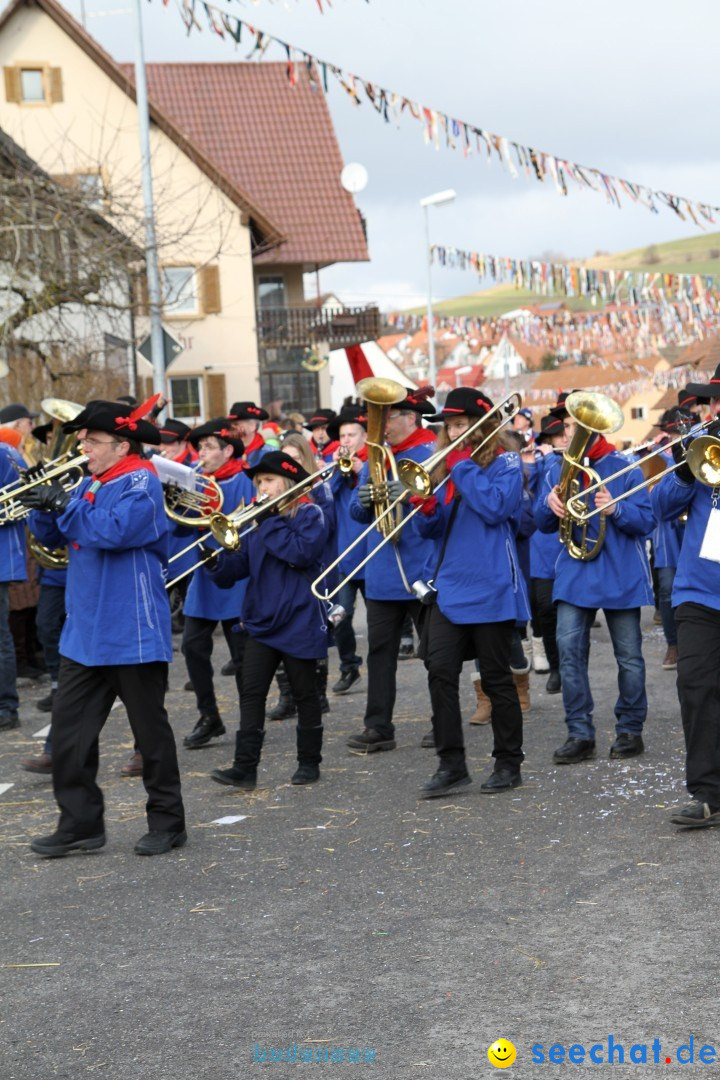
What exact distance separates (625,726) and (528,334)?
29.2 metres

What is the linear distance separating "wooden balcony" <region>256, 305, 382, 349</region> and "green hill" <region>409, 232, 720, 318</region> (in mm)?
22971

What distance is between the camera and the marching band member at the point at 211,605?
945cm

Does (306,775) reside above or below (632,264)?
below

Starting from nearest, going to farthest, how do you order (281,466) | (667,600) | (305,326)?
(281,466), (667,600), (305,326)

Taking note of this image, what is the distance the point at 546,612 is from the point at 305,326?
3240 cm

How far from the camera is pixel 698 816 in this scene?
6.73m

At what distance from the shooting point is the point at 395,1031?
4641 mm

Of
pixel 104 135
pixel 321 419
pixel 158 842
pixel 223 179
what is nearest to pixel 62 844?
pixel 158 842

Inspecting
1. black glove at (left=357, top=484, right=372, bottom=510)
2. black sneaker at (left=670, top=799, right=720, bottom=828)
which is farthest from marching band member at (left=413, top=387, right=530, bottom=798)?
black sneaker at (left=670, top=799, right=720, bottom=828)

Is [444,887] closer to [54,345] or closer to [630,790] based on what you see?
[630,790]

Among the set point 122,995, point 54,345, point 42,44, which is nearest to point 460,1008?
point 122,995

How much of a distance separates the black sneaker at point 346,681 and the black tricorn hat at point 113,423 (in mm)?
4923

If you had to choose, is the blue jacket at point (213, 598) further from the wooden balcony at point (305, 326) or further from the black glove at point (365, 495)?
the wooden balcony at point (305, 326)

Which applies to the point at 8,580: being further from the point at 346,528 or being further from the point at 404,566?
the point at 404,566
